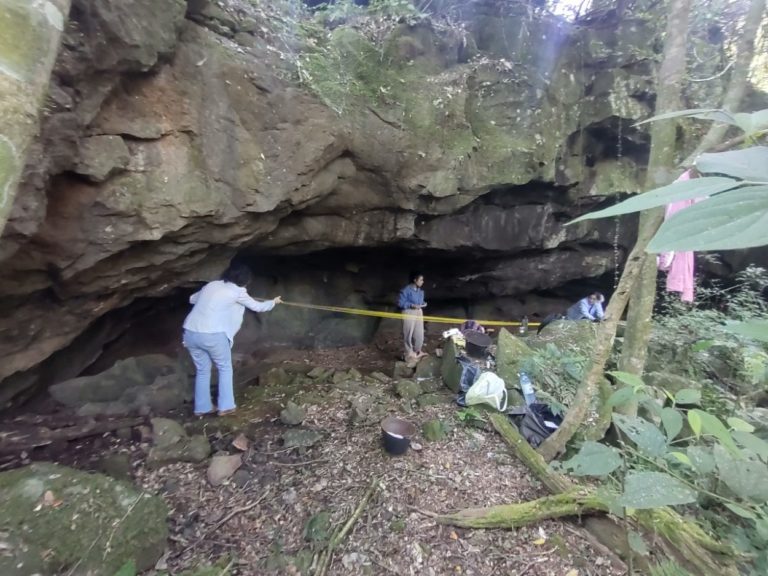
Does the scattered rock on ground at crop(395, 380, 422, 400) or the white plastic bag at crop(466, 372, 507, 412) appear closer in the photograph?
the white plastic bag at crop(466, 372, 507, 412)

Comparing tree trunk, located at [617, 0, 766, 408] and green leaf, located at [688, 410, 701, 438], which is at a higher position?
tree trunk, located at [617, 0, 766, 408]

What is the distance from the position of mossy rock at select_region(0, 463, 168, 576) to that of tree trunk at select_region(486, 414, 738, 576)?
2.03 m

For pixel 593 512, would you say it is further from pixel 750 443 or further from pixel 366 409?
pixel 366 409

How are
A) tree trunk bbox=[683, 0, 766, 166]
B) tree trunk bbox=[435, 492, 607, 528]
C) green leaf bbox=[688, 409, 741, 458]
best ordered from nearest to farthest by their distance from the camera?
green leaf bbox=[688, 409, 741, 458]
tree trunk bbox=[683, 0, 766, 166]
tree trunk bbox=[435, 492, 607, 528]

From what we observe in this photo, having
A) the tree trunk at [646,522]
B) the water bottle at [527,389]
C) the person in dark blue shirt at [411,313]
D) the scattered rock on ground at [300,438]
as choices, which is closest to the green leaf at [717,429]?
the tree trunk at [646,522]

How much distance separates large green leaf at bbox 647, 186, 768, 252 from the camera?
0.39 m

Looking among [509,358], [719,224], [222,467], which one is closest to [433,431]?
[509,358]

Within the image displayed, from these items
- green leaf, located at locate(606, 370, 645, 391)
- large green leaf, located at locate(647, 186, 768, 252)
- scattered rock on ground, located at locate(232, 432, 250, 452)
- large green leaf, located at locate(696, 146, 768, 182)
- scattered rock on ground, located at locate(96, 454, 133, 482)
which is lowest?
scattered rock on ground, located at locate(96, 454, 133, 482)

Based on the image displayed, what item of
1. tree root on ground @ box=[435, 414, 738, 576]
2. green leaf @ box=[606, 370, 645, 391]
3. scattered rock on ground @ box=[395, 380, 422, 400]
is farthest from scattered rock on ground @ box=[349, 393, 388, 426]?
green leaf @ box=[606, 370, 645, 391]

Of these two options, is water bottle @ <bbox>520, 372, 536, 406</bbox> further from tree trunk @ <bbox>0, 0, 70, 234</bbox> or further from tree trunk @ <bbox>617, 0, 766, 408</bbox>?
tree trunk @ <bbox>0, 0, 70, 234</bbox>

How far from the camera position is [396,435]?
3.75m

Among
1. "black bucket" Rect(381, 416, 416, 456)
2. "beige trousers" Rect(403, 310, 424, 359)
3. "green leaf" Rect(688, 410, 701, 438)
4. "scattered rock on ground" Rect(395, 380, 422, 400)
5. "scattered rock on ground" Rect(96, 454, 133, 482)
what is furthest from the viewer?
"beige trousers" Rect(403, 310, 424, 359)

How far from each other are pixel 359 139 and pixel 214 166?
6.05 feet

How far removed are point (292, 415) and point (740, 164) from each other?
14.4ft
